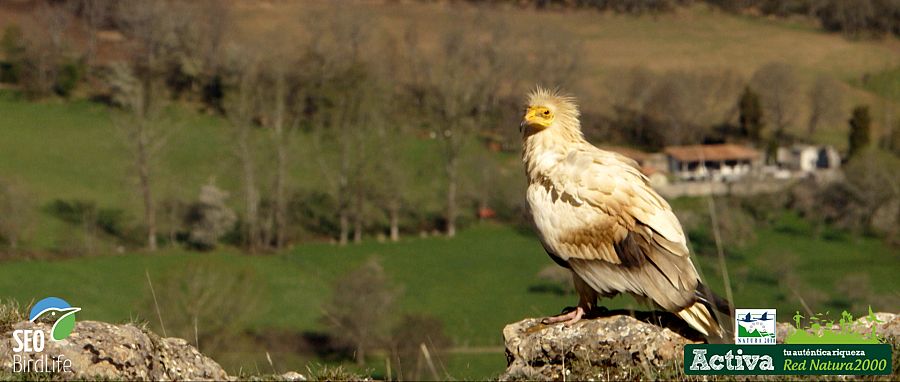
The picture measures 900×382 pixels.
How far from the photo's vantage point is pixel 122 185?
337 ft

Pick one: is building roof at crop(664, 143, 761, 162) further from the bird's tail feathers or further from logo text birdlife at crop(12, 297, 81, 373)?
logo text birdlife at crop(12, 297, 81, 373)

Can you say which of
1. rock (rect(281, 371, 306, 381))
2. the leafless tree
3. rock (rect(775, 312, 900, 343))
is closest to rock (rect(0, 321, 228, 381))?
rock (rect(281, 371, 306, 381))

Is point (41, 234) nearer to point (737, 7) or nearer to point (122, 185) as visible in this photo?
point (122, 185)

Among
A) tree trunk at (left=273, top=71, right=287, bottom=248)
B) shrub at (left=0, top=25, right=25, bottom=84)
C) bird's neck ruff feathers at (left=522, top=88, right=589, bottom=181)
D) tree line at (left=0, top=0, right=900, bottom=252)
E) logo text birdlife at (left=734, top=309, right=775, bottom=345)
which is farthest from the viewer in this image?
shrub at (left=0, top=25, right=25, bottom=84)

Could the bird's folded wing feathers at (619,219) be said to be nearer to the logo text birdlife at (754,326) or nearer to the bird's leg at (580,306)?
the bird's leg at (580,306)

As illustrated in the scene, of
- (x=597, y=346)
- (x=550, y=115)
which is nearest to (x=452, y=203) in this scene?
(x=550, y=115)

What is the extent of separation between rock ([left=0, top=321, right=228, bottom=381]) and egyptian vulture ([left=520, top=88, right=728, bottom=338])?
3501 millimetres

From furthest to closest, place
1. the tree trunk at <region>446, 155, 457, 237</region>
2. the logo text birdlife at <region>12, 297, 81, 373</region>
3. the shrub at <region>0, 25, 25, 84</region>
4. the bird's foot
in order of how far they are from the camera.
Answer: the shrub at <region>0, 25, 25, 84</region> < the tree trunk at <region>446, 155, 457, 237</region> < the bird's foot < the logo text birdlife at <region>12, 297, 81, 373</region>

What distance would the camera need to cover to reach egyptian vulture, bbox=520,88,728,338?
1010 centimetres

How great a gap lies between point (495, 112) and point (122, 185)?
4855 centimetres

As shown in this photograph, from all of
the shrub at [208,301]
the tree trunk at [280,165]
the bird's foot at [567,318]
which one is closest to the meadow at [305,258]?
the shrub at [208,301]

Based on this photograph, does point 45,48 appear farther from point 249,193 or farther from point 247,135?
point 249,193

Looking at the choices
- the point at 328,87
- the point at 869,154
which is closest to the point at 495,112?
the point at 328,87

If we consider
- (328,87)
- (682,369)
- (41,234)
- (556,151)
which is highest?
(556,151)
